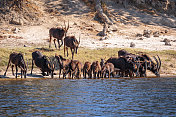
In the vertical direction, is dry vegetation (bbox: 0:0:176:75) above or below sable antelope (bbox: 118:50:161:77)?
above

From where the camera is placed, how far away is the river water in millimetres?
12516

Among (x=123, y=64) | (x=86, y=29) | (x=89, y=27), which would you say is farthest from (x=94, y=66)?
(x=89, y=27)

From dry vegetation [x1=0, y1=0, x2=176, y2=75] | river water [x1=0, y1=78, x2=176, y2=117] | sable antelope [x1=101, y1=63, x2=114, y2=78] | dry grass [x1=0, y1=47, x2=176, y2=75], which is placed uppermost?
dry vegetation [x1=0, y1=0, x2=176, y2=75]

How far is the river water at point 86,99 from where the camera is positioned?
12516 millimetres

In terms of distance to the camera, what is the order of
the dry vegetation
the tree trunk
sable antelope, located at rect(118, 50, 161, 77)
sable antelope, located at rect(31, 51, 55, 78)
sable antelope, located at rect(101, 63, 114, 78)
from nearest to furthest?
sable antelope, located at rect(101, 63, 114, 78)
sable antelope, located at rect(31, 51, 55, 78)
sable antelope, located at rect(118, 50, 161, 77)
the dry vegetation
the tree trunk

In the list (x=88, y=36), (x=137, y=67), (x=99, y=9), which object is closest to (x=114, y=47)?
(x=88, y=36)

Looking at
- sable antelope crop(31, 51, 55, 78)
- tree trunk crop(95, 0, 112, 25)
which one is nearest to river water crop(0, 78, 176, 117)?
sable antelope crop(31, 51, 55, 78)

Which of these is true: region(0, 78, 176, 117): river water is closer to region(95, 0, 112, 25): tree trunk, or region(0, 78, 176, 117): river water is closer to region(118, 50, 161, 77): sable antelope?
region(118, 50, 161, 77): sable antelope

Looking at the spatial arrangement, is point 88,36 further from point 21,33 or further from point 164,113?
point 164,113

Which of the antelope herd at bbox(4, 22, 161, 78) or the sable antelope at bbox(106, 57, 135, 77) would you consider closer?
the antelope herd at bbox(4, 22, 161, 78)

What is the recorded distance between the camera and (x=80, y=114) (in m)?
12.0

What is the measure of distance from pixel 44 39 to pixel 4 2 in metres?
9.61

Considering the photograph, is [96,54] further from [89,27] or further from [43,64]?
[89,27]

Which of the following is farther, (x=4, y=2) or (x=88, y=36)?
(x=4, y=2)
